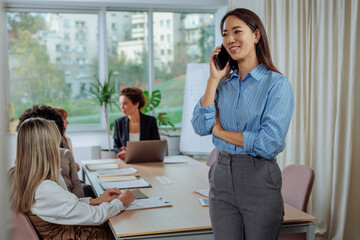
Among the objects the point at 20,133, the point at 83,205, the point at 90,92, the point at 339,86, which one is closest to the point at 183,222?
the point at 83,205

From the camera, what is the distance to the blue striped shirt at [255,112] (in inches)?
62.1

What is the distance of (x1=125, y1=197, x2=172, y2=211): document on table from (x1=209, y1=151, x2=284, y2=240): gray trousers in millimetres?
788

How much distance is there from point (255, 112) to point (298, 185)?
1.23 meters

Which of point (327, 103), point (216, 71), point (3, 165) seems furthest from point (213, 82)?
point (327, 103)

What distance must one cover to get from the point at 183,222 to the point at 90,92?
4839 millimetres

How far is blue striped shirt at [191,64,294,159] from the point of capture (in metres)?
1.58

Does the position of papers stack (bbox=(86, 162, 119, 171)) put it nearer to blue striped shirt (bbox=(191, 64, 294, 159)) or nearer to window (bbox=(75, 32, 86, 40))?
blue striped shirt (bbox=(191, 64, 294, 159))

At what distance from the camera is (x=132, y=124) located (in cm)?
491

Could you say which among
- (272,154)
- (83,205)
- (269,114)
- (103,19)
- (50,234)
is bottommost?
(50,234)

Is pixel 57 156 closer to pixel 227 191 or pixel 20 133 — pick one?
pixel 20 133

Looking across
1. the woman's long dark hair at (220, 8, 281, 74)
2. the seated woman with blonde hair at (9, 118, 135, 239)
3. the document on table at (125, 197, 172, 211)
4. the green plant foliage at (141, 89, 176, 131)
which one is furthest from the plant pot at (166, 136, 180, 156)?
the woman's long dark hair at (220, 8, 281, 74)

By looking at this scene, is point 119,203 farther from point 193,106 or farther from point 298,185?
point 193,106

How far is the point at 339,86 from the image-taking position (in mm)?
3736

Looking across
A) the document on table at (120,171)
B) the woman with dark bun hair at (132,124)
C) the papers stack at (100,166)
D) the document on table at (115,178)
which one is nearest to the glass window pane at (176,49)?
the woman with dark bun hair at (132,124)
